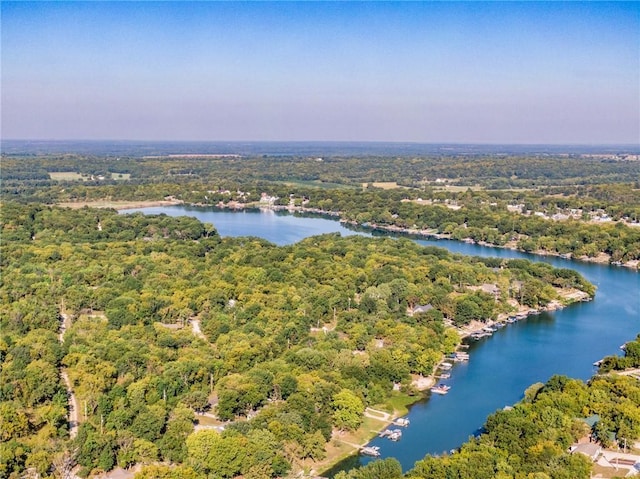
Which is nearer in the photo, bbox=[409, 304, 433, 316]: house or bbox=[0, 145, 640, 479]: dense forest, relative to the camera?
bbox=[0, 145, 640, 479]: dense forest

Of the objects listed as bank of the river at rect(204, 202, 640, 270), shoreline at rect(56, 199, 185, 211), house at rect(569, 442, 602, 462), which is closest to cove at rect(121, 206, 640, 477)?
bank of the river at rect(204, 202, 640, 270)

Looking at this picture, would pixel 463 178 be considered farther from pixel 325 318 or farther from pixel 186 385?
pixel 186 385

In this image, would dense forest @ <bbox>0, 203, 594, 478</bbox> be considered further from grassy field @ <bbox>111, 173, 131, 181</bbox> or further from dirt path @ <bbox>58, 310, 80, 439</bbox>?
grassy field @ <bbox>111, 173, 131, 181</bbox>


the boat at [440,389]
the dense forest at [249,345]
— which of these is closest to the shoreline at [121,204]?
the dense forest at [249,345]

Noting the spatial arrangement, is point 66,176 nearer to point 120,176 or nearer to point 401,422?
point 120,176

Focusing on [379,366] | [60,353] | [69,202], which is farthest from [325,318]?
[69,202]

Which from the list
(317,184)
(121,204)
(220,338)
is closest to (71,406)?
(220,338)
